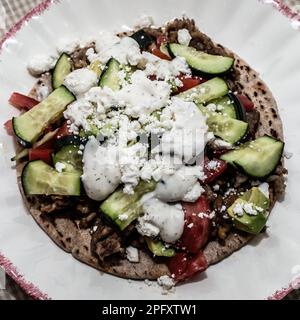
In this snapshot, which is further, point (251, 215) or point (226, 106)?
point (226, 106)

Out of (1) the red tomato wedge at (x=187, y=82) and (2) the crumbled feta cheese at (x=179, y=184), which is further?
(1) the red tomato wedge at (x=187, y=82)

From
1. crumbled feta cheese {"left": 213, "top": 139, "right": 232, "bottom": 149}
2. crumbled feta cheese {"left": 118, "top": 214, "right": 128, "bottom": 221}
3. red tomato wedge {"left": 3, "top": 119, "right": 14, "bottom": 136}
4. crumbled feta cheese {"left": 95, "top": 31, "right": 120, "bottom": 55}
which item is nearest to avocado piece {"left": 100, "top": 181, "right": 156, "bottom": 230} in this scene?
crumbled feta cheese {"left": 118, "top": 214, "right": 128, "bottom": 221}

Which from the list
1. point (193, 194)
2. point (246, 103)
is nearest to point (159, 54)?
point (246, 103)

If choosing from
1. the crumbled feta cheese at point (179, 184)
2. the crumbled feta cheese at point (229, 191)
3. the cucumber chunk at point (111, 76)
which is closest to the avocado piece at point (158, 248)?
the crumbled feta cheese at point (179, 184)

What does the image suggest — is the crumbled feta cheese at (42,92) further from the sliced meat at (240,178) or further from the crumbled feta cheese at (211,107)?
the sliced meat at (240,178)

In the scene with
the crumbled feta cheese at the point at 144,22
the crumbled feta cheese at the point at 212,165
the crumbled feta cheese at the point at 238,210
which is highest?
the crumbled feta cheese at the point at 144,22

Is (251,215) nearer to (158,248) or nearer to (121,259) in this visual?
(158,248)

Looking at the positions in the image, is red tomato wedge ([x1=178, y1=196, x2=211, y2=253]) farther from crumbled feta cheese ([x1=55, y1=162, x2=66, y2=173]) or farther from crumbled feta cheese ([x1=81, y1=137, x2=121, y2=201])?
crumbled feta cheese ([x1=55, y1=162, x2=66, y2=173])
